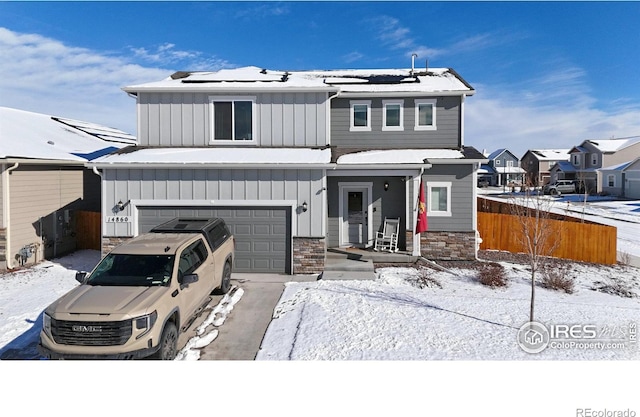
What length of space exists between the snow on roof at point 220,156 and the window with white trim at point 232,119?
1.63 ft

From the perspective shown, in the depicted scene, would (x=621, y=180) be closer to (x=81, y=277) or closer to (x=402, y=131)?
(x=402, y=131)

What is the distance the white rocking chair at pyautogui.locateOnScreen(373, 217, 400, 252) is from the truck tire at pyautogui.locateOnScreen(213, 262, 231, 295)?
17.5ft

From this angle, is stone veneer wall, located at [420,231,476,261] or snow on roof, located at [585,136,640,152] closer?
stone veneer wall, located at [420,231,476,261]

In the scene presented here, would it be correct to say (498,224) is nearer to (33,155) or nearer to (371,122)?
(371,122)

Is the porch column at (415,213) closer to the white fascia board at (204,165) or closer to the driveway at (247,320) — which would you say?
the white fascia board at (204,165)

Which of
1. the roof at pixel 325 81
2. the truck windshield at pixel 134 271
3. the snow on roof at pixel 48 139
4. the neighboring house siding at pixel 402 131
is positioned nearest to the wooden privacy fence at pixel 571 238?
the neighboring house siding at pixel 402 131

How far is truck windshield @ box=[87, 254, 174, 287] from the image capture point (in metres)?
5.95

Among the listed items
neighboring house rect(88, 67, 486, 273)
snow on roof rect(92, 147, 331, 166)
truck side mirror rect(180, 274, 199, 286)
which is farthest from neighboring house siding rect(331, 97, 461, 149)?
truck side mirror rect(180, 274, 199, 286)

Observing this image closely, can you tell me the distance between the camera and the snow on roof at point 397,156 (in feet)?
37.9

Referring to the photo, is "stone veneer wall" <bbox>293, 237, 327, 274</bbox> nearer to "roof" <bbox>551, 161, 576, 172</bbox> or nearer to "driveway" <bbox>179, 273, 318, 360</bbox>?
"driveway" <bbox>179, 273, 318, 360</bbox>

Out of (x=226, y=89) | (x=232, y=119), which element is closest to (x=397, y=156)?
(x=232, y=119)

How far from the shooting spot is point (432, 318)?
7.11 metres
